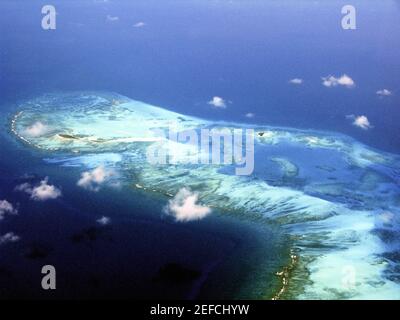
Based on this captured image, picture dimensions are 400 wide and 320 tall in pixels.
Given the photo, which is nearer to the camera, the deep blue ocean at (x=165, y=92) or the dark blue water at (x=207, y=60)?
the deep blue ocean at (x=165, y=92)

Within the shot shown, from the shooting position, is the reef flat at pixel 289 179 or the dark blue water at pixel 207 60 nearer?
the reef flat at pixel 289 179

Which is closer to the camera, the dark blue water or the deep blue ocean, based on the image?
the deep blue ocean

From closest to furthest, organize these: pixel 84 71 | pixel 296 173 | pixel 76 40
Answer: pixel 296 173 < pixel 84 71 < pixel 76 40

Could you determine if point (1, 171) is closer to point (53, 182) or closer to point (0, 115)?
point (53, 182)
